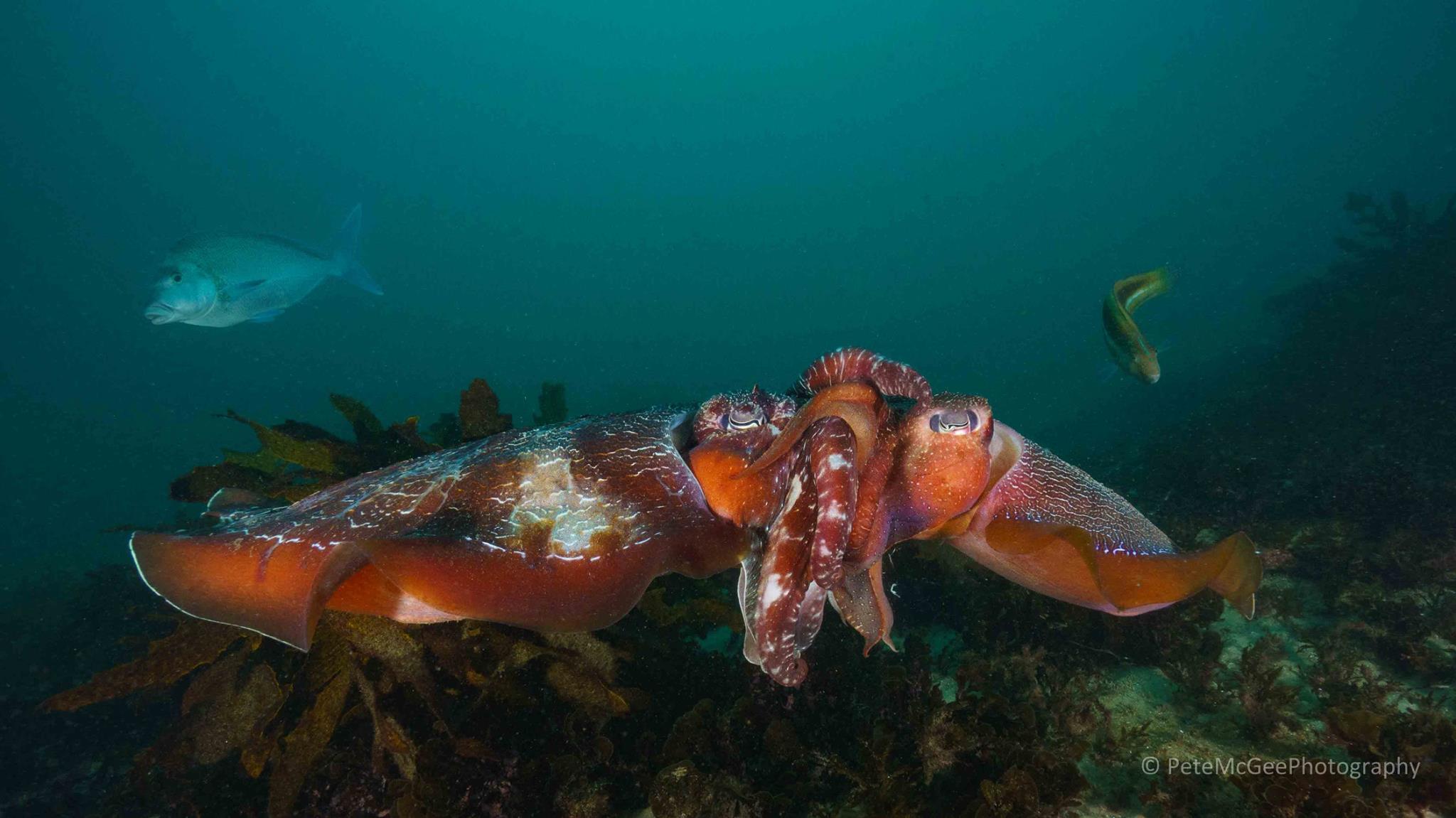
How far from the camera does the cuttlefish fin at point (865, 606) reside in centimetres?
251

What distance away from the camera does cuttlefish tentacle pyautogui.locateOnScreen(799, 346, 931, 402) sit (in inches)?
100

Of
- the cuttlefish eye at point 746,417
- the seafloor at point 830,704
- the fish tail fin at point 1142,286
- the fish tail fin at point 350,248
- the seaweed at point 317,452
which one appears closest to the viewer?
the cuttlefish eye at point 746,417

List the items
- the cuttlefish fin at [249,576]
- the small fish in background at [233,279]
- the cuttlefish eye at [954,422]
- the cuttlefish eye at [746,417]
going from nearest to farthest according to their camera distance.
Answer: the cuttlefish fin at [249,576] < the cuttlefish eye at [954,422] < the cuttlefish eye at [746,417] < the small fish in background at [233,279]

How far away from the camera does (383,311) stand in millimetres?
114250

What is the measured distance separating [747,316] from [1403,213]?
110m

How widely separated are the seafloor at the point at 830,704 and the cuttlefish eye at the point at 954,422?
→ 1.85 meters

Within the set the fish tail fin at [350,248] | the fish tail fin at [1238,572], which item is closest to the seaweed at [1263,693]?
the fish tail fin at [1238,572]

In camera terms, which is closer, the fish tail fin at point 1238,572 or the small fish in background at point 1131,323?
the fish tail fin at point 1238,572

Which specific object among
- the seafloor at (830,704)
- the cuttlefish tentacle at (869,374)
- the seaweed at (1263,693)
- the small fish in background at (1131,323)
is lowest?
the seafloor at (830,704)

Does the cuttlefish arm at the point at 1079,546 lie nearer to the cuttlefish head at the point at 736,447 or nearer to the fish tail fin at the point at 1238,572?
the fish tail fin at the point at 1238,572

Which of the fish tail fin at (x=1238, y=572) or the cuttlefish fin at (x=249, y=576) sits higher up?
the fish tail fin at (x=1238, y=572)

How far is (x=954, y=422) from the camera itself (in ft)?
7.57

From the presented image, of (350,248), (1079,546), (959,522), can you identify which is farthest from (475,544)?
(350,248)

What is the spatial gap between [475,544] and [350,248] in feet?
49.7
